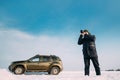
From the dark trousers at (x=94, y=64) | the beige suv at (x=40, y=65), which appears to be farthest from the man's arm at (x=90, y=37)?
the beige suv at (x=40, y=65)

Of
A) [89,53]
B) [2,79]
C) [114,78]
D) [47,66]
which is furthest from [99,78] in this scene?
[47,66]

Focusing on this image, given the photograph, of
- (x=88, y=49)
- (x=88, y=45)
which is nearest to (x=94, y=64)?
(x=88, y=49)

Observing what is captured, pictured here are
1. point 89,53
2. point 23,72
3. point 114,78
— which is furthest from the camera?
point 23,72

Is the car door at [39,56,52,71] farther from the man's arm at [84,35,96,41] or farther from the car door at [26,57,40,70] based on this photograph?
the man's arm at [84,35,96,41]

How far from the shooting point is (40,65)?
67.1 feet

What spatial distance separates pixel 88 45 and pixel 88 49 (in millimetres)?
169

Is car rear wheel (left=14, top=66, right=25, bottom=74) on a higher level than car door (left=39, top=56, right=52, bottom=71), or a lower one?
lower

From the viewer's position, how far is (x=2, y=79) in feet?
26.6

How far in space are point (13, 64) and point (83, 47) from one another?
10747 millimetres

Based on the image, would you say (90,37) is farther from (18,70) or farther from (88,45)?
(18,70)

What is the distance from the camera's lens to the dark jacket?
1047 cm

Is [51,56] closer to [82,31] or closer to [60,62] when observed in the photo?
[60,62]

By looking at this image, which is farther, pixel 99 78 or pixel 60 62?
pixel 60 62

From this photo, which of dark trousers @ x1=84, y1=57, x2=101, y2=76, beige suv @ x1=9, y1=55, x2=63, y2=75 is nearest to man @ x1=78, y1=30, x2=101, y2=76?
dark trousers @ x1=84, y1=57, x2=101, y2=76
